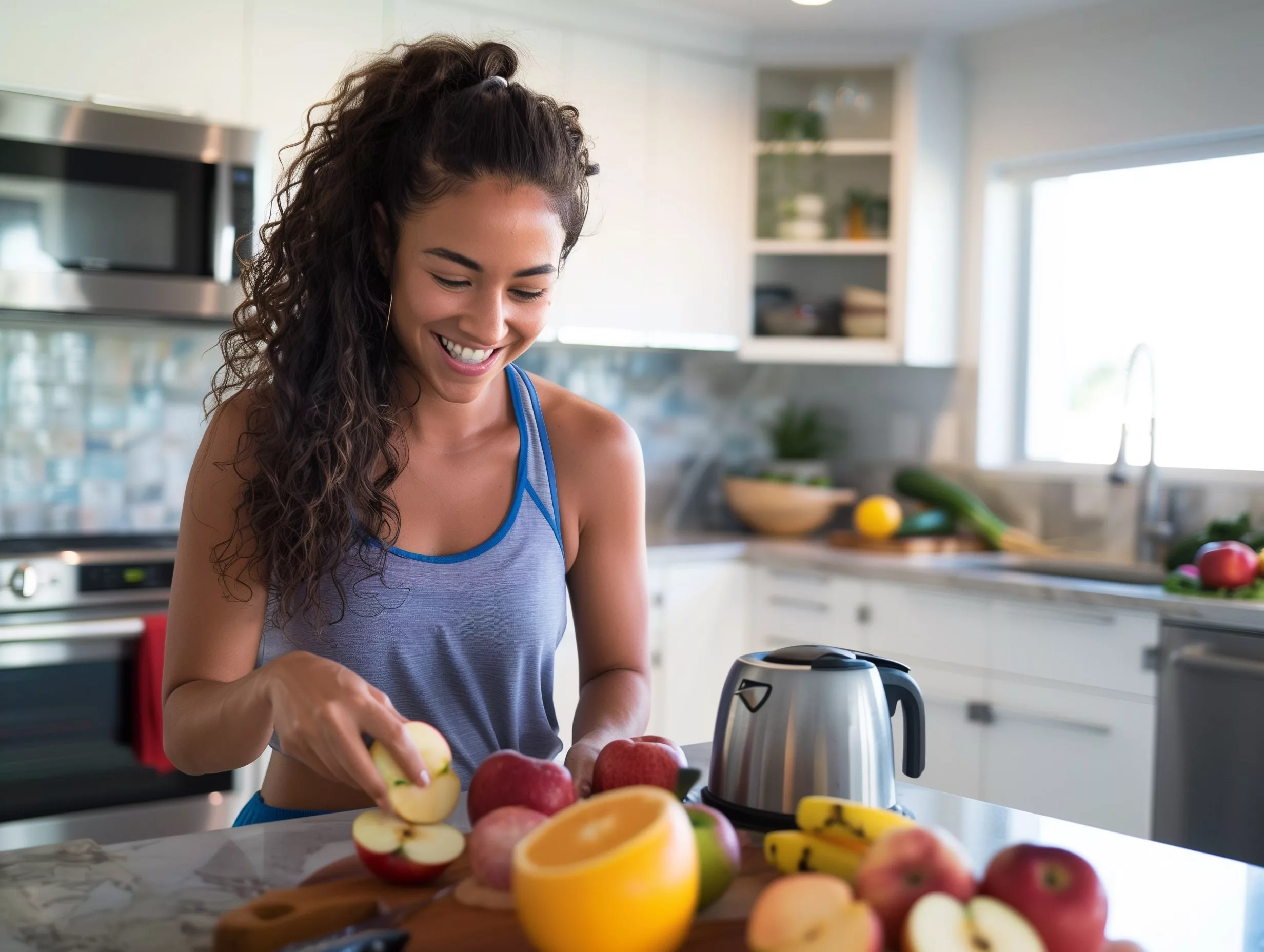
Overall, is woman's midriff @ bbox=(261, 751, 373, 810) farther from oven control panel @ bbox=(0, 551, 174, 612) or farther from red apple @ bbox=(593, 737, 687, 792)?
oven control panel @ bbox=(0, 551, 174, 612)

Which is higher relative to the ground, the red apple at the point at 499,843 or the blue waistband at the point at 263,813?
the red apple at the point at 499,843

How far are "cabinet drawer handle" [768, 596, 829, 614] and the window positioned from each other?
944 millimetres

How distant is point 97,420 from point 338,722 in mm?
2455

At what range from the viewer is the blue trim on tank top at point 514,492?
1311 mm

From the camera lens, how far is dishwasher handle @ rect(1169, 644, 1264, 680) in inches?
96.3

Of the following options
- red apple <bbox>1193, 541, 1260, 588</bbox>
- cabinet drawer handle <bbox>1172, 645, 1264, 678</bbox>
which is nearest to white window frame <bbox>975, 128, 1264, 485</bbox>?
red apple <bbox>1193, 541, 1260, 588</bbox>

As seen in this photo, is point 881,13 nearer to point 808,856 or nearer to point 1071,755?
point 1071,755

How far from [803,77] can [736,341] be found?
878 millimetres

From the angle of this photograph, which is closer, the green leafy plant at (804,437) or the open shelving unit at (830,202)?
the open shelving unit at (830,202)

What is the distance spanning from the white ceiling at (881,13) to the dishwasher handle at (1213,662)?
1.83 meters

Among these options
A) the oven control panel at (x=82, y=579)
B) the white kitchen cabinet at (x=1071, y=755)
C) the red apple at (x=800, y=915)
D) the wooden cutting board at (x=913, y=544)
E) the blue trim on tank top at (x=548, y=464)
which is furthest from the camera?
the wooden cutting board at (x=913, y=544)

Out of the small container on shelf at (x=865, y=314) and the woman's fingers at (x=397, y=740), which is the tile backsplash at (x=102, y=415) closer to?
the small container on shelf at (x=865, y=314)

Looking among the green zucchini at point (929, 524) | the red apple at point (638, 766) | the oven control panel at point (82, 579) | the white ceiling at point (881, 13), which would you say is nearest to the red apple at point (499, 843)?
the red apple at point (638, 766)

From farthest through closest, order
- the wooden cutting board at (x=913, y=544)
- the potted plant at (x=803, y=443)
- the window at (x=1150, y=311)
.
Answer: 1. the potted plant at (x=803, y=443)
2. the wooden cutting board at (x=913, y=544)
3. the window at (x=1150, y=311)
